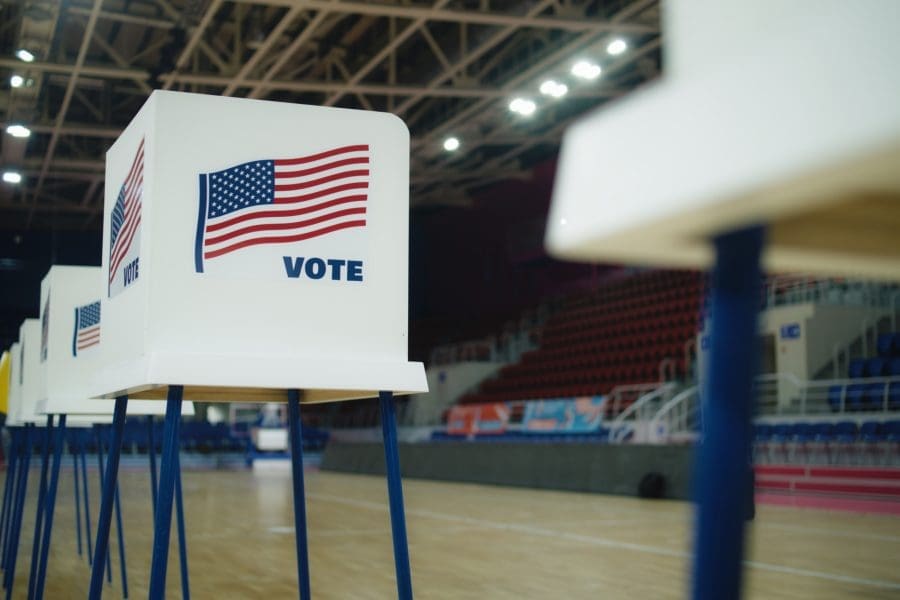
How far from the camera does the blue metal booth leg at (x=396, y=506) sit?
1448 mm

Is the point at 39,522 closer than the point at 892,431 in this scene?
Yes

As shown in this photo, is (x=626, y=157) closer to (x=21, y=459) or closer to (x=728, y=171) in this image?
(x=728, y=171)

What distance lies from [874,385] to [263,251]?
9.81m

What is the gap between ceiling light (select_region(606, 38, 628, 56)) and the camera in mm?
11368

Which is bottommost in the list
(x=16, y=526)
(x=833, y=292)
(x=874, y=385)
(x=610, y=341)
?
(x=16, y=526)

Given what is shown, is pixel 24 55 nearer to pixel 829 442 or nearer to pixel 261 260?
pixel 829 442

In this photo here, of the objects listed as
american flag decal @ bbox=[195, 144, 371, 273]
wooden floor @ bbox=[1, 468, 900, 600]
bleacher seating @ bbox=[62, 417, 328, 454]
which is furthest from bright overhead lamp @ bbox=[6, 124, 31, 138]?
american flag decal @ bbox=[195, 144, 371, 273]

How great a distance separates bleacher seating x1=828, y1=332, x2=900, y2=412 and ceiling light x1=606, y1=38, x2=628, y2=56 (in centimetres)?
476

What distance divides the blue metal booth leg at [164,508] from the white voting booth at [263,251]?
7 cm

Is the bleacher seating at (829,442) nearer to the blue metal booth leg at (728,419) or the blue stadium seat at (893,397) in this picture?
the blue stadium seat at (893,397)

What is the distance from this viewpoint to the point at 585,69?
11.9 m

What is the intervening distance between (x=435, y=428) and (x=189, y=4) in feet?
30.5

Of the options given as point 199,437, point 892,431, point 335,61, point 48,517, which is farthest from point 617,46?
point 199,437

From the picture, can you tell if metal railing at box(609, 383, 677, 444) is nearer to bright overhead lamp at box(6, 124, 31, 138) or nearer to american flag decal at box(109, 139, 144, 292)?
bright overhead lamp at box(6, 124, 31, 138)
